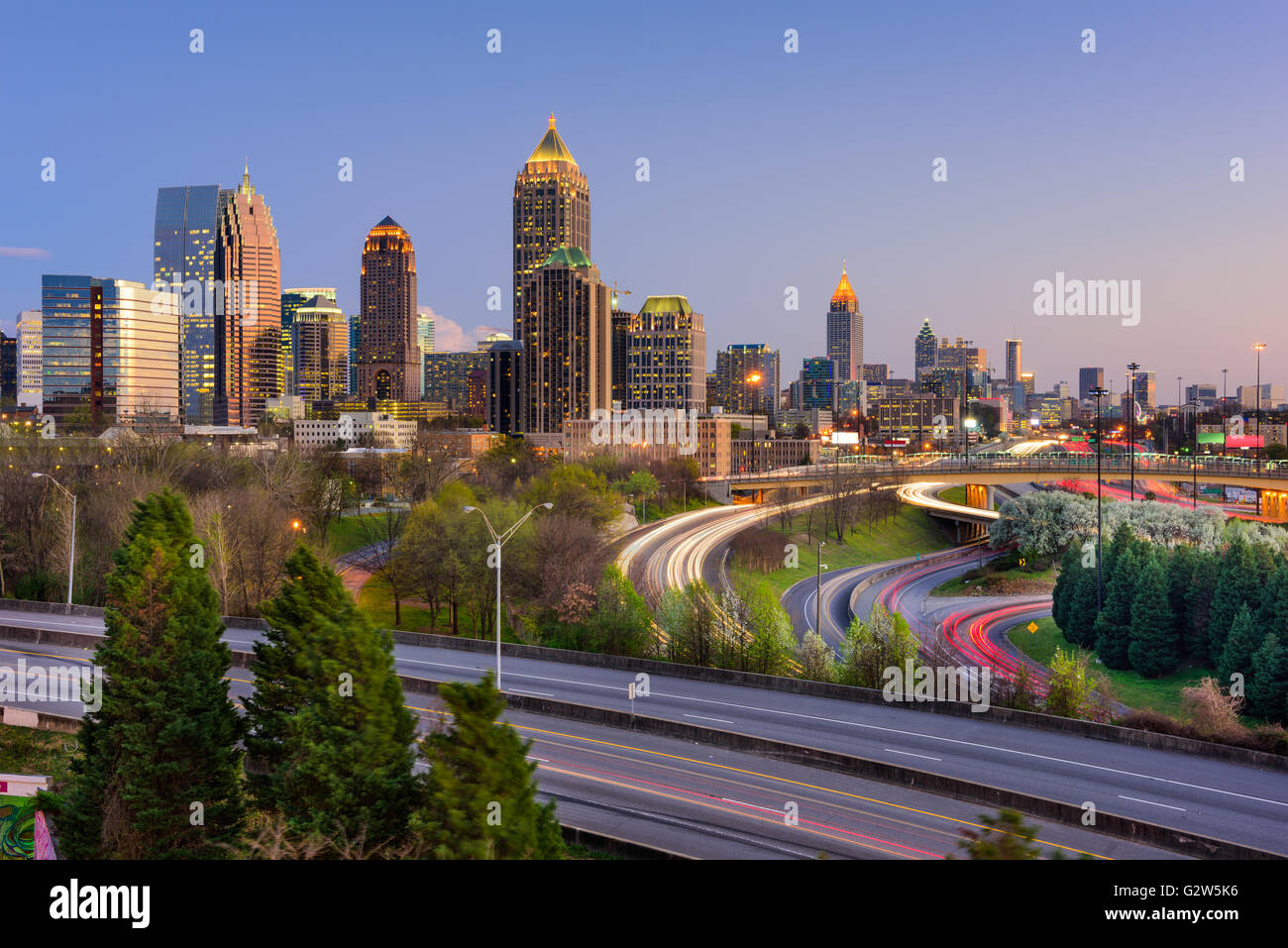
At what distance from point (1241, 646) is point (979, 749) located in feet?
50.8

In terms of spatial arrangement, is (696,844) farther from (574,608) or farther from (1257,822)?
(574,608)

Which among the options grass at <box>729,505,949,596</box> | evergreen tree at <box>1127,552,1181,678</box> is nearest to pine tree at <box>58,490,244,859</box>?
evergreen tree at <box>1127,552,1181,678</box>

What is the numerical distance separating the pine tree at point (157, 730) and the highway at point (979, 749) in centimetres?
1021

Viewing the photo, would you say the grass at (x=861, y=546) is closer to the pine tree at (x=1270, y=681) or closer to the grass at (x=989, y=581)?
the grass at (x=989, y=581)

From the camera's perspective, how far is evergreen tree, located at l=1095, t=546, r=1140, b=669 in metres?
38.7

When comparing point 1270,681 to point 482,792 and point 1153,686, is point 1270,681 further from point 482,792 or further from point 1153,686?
point 482,792

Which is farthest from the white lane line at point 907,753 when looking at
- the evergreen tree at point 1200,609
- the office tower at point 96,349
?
the office tower at point 96,349

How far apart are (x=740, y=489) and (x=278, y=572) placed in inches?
3204

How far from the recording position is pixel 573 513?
191 feet

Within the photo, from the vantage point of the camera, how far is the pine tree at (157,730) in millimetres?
16734

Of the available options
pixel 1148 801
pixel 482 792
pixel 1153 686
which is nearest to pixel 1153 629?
pixel 1153 686

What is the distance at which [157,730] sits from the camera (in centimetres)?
1712

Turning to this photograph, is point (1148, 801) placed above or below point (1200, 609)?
below
